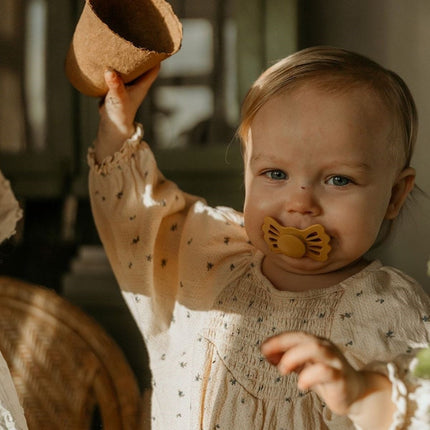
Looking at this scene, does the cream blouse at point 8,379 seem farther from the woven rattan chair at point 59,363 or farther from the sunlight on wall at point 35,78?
the sunlight on wall at point 35,78

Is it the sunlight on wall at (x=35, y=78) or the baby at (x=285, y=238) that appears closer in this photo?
the baby at (x=285, y=238)

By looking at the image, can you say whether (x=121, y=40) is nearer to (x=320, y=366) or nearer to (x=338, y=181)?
(x=338, y=181)

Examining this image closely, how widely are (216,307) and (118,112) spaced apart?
0.29 metres

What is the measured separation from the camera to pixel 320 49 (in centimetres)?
89

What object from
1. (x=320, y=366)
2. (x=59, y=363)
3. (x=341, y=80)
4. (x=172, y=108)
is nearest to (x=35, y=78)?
(x=172, y=108)

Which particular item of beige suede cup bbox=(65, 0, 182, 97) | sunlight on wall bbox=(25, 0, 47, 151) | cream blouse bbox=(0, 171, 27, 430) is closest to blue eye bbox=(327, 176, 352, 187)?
beige suede cup bbox=(65, 0, 182, 97)

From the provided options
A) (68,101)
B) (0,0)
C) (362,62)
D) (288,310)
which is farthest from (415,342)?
(0,0)

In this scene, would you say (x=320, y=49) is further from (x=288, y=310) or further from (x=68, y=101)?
(x=68, y=101)

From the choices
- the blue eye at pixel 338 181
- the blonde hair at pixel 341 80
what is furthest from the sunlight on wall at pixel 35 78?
the blue eye at pixel 338 181

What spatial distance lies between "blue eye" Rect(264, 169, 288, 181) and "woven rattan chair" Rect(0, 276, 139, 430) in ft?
1.72

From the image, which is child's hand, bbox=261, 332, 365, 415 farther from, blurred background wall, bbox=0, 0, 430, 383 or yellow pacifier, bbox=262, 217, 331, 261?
blurred background wall, bbox=0, 0, 430, 383

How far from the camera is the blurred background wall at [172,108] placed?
4.84ft

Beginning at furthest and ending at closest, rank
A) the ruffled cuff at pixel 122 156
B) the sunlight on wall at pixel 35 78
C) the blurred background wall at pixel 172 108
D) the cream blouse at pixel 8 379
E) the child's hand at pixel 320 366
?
1. the sunlight on wall at pixel 35 78
2. the blurred background wall at pixel 172 108
3. the ruffled cuff at pixel 122 156
4. the cream blouse at pixel 8 379
5. the child's hand at pixel 320 366

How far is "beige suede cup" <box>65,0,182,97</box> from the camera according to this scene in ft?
2.77
